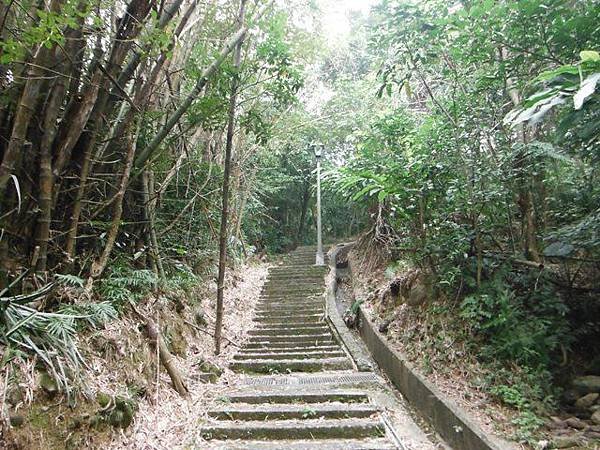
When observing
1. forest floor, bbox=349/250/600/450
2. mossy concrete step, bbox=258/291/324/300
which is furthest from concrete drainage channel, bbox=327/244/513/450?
mossy concrete step, bbox=258/291/324/300

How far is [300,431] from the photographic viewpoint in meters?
3.30

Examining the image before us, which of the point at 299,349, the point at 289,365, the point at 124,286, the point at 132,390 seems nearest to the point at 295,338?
the point at 299,349

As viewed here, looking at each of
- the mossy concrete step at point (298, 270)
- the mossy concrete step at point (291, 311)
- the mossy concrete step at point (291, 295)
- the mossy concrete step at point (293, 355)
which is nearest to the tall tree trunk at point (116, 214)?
the mossy concrete step at point (293, 355)

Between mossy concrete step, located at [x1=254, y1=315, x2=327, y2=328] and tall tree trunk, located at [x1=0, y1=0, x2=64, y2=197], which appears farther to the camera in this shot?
mossy concrete step, located at [x1=254, y1=315, x2=327, y2=328]

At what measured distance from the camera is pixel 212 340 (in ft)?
18.0

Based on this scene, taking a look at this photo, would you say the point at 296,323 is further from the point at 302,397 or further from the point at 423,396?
the point at 423,396

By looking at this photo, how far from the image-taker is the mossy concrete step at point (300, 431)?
10.7ft

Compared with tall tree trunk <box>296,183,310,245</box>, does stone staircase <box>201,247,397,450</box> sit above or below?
below

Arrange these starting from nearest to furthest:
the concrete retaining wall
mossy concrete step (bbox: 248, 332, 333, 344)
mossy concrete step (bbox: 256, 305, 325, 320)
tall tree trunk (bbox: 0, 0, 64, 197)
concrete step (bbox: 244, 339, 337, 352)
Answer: tall tree trunk (bbox: 0, 0, 64, 197) < the concrete retaining wall < concrete step (bbox: 244, 339, 337, 352) < mossy concrete step (bbox: 248, 332, 333, 344) < mossy concrete step (bbox: 256, 305, 325, 320)

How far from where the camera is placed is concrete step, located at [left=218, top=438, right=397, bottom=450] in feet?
9.89

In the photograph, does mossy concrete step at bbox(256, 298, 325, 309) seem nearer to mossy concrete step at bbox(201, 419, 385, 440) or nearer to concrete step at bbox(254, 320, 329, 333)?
concrete step at bbox(254, 320, 329, 333)

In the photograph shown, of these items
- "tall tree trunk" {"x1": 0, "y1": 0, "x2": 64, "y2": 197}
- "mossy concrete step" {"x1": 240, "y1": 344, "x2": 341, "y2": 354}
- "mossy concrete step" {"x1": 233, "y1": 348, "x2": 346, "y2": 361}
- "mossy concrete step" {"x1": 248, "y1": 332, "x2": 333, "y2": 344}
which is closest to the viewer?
"tall tree trunk" {"x1": 0, "y1": 0, "x2": 64, "y2": 197}

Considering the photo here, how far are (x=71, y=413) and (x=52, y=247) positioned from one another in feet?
4.18

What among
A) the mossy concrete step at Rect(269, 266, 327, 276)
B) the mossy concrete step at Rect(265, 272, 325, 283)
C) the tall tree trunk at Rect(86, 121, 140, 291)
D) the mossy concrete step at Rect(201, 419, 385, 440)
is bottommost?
the mossy concrete step at Rect(201, 419, 385, 440)
